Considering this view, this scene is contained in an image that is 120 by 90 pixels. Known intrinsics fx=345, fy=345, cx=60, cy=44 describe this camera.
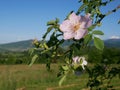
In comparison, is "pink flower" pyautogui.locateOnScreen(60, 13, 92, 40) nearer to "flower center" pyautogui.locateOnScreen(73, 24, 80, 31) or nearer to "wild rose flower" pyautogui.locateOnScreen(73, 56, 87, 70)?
"flower center" pyautogui.locateOnScreen(73, 24, 80, 31)

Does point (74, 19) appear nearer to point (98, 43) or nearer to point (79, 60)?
point (98, 43)

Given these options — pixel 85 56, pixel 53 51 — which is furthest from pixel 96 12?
pixel 53 51

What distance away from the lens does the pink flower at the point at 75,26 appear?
4.95 ft

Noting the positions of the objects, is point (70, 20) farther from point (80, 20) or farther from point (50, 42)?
point (50, 42)

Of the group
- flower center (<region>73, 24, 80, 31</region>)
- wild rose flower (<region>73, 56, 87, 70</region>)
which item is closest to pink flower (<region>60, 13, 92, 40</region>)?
flower center (<region>73, 24, 80, 31</region>)

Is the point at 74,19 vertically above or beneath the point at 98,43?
above

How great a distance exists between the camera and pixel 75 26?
1566 millimetres

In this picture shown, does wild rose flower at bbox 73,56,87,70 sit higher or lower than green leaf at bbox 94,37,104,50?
lower

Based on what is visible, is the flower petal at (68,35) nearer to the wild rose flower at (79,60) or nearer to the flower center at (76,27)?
the flower center at (76,27)

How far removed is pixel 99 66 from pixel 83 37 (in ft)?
4.40

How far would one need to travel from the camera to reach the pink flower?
1.51 m

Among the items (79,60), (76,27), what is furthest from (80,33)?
(79,60)

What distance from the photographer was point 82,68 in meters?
1.84

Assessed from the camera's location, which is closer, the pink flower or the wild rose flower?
the pink flower
